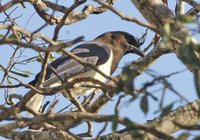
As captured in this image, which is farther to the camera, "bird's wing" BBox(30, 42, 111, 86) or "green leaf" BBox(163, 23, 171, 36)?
"bird's wing" BBox(30, 42, 111, 86)

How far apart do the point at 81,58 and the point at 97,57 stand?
143 millimetres

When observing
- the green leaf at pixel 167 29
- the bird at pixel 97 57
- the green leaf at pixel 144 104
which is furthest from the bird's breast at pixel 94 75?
the green leaf at pixel 167 29

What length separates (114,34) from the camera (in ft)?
21.5

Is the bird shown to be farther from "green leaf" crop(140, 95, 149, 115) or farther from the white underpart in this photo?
"green leaf" crop(140, 95, 149, 115)

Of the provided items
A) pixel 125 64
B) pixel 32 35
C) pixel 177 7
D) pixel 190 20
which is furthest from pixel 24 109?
pixel 177 7

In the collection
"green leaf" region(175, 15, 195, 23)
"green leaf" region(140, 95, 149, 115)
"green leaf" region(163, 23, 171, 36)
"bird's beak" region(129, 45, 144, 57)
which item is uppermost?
"green leaf" region(175, 15, 195, 23)

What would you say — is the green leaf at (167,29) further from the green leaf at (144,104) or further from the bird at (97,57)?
the bird at (97,57)

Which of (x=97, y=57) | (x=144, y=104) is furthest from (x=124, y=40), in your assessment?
(x=144, y=104)

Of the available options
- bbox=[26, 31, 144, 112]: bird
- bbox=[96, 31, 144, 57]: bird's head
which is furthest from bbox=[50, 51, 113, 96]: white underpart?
bbox=[96, 31, 144, 57]: bird's head

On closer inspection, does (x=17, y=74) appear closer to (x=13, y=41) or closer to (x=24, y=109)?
(x=24, y=109)

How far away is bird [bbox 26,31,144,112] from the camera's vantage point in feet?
17.5

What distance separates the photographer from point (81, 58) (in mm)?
5855

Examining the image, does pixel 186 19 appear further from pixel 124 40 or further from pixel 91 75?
pixel 124 40

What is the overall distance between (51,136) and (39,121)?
953 millimetres
